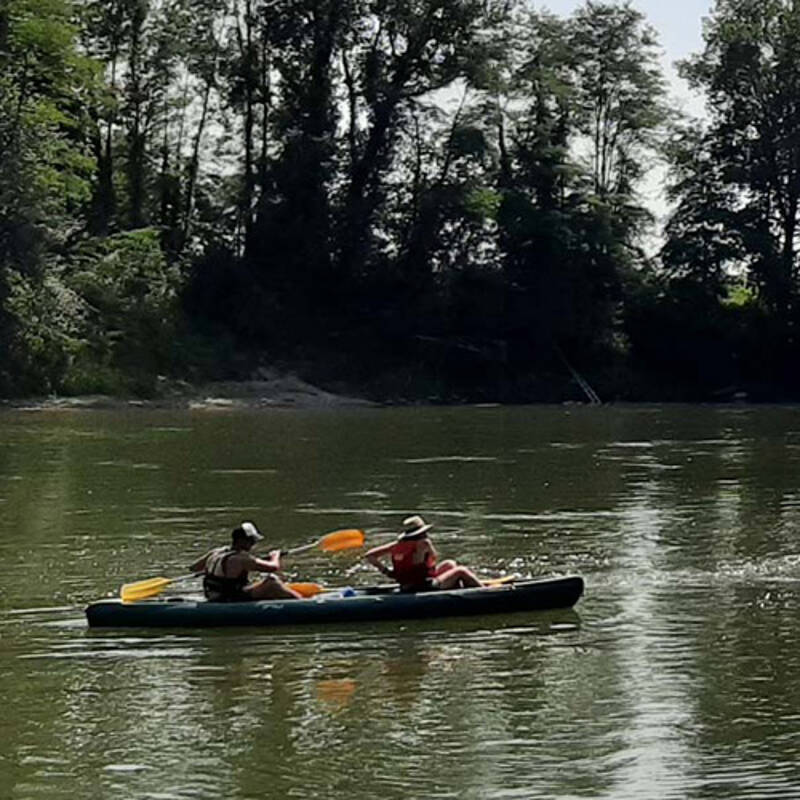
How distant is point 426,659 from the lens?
48.3ft

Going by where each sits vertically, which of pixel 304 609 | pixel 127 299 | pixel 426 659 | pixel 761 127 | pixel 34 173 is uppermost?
pixel 761 127

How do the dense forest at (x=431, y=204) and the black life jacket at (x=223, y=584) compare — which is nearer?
the black life jacket at (x=223, y=584)

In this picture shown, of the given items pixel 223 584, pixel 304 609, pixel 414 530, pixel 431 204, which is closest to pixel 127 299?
pixel 431 204

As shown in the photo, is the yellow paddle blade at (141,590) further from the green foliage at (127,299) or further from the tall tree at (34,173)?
the green foliage at (127,299)

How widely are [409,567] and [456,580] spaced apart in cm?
49

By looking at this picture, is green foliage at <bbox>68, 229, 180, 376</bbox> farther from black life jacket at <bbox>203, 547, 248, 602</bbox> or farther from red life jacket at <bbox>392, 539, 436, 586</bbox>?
black life jacket at <bbox>203, 547, 248, 602</bbox>

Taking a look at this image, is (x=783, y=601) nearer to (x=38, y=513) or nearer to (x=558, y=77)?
(x=38, y=513)

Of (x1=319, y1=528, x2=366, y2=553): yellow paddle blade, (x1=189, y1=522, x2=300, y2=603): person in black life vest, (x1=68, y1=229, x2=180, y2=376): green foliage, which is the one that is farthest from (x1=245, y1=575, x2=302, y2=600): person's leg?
(x1=68, y1=229, x2=180, y2=376): green foliage

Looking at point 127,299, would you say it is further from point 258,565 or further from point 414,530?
point 258,565

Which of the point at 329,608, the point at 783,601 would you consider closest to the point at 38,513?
the point at 329,608

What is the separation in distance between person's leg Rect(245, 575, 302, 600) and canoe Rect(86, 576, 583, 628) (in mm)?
197

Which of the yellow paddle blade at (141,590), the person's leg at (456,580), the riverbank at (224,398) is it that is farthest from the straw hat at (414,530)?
the riverbank at (224,398)

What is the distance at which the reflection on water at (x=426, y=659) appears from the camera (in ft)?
37.0

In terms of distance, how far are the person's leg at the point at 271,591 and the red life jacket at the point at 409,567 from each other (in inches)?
44.1
